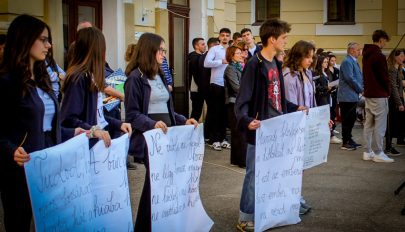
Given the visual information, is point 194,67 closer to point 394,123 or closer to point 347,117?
point 347,117

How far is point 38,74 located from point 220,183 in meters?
4.36

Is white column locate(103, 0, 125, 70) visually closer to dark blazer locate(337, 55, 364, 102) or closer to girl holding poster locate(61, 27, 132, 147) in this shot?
dark blazer locate(337, 55, 364, 102)

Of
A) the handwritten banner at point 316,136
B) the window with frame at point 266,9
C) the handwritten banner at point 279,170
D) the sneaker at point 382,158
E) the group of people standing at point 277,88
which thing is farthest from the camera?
the window with frame at point 266,9

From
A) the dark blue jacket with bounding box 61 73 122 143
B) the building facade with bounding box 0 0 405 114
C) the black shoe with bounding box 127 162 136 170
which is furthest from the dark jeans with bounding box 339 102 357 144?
the dark blue jacket with bounding box 61 73 122 143

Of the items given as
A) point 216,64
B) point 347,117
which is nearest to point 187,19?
point 216,64

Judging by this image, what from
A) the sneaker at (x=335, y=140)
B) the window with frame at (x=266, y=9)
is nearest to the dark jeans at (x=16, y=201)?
the sneaker at (x=335, y=140)

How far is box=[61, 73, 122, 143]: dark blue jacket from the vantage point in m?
4.48

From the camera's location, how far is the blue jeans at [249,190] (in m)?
5.70

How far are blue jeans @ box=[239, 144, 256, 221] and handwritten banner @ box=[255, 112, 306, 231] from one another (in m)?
0.13

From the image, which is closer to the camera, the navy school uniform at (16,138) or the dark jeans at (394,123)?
the navy school uniform at (16,138)

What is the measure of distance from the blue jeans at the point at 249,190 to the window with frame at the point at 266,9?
1538 cm

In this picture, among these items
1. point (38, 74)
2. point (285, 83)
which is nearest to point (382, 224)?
point (285, 83)

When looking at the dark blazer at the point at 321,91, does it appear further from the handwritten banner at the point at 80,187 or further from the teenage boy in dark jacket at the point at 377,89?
the handwritten banner at the point at 80,187

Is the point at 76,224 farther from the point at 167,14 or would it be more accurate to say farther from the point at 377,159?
the point at 167,14
